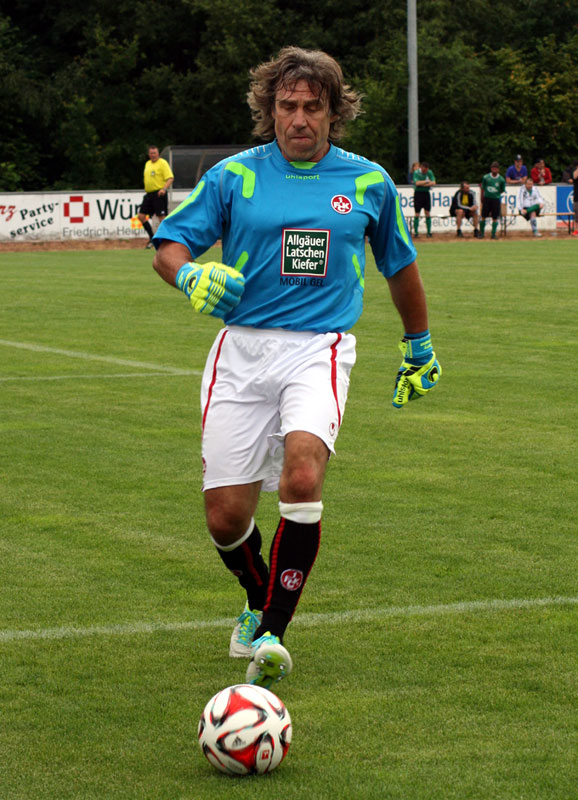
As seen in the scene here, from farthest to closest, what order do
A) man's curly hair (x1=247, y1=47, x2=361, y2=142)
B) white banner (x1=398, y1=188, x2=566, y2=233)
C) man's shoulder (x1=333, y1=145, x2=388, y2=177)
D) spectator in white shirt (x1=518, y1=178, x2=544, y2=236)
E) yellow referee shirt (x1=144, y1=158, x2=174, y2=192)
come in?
white banner (x1=398, y1=188, x2=566, y2=233)
spectator in white shirt (x1=518, y1=178, x2=544, y2=236)
yellow referee shirt (x1=144, y1=158, x2=174, y2=192)
man's shoulder (x1=333, y1=145, x2=388, y2=177)
man's curly hair (x1=247, y1=47, x2=361, y2=142)

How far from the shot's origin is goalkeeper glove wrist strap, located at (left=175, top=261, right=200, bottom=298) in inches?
174

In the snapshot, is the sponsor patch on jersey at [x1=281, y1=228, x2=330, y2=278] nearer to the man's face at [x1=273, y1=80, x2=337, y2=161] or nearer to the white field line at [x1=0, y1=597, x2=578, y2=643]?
the man's face at [x1=273, y1=80, x2=337, y2=161]

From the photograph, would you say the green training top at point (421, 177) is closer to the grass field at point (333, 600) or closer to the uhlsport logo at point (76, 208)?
the uhlsport logo at point (76, 208)

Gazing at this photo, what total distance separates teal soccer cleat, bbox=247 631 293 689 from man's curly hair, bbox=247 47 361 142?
1.89 meters

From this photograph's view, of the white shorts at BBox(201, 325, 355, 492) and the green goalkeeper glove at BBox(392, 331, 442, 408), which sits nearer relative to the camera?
the white shorts at BBox(201, 325, 355, 492)

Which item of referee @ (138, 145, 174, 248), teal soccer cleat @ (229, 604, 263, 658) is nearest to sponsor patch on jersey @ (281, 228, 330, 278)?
teal soccer cleat @ (229, 604, 263, 658)

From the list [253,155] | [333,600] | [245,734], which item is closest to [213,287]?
[253,155]

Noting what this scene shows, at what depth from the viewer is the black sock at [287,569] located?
4383 mm

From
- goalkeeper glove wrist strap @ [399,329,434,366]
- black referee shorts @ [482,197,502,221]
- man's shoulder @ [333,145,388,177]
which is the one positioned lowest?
black referee shorts @ [482,197,502,221]

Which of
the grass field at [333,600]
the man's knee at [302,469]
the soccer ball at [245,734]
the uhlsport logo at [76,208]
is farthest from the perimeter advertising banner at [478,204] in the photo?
the soccer ball at [245,734]

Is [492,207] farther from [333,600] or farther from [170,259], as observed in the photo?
[170,259]

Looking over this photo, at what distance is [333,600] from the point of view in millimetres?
5340

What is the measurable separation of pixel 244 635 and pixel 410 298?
1387mm

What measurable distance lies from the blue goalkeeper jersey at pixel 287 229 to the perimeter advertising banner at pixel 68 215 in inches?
1165
